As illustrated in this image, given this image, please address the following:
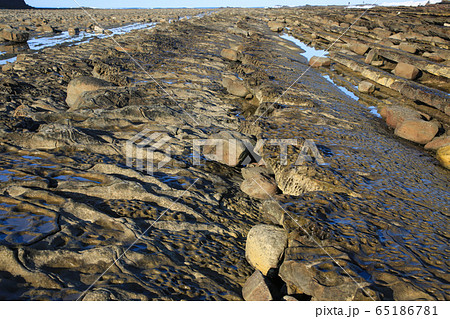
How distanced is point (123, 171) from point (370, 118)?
7283 mm

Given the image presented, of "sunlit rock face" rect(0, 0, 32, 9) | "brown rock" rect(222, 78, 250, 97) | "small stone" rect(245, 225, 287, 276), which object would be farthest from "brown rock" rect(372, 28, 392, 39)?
"sunlit rock face" rect(0, 0, 32, 9)

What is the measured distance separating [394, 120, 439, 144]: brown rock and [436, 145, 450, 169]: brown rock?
2.76 feet

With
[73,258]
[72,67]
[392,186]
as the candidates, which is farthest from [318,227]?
[72,67]

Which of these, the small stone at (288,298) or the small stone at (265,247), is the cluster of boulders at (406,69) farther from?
the small stone at (288,298)

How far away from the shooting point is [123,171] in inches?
191

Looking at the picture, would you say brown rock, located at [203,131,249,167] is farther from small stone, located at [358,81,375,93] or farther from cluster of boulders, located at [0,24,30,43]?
cluster of boulders, located at [0,24,30,43]

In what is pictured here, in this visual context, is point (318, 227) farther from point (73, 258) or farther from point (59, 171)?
point (59, 171)

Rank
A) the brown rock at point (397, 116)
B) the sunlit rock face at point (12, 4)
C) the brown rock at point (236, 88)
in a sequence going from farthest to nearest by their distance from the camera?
the sunlit rock face at point (12, 4) < the brown rock at point (236, 88) < the brown rock at point (397, 116)

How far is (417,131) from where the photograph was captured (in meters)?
7.55

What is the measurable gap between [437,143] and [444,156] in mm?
743

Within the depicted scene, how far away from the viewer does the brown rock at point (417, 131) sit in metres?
7.42

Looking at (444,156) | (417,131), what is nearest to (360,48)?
(417,131)

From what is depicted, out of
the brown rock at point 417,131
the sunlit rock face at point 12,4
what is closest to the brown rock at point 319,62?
the brown rock at point 417,131

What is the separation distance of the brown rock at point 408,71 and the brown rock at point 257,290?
1438 centimetres
